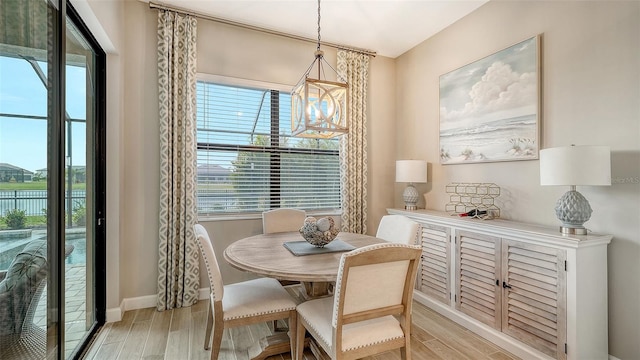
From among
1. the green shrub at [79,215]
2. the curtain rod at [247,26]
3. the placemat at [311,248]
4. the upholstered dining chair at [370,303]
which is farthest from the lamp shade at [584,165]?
the green shrub at [79,215]

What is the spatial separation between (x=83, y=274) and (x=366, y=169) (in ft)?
9.90

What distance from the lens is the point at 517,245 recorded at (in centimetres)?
221

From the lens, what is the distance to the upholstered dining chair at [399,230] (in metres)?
2.35

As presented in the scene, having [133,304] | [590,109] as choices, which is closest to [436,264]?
[590,109]

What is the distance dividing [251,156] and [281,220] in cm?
88

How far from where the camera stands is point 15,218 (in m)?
1.29

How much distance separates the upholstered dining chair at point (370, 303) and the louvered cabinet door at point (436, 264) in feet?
4.43

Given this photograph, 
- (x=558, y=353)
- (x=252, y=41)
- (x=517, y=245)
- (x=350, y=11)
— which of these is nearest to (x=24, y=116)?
(x=252, y=41)

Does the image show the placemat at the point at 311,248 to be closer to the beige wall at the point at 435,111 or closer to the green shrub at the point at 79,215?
→ the beige wall at the point at 435,111

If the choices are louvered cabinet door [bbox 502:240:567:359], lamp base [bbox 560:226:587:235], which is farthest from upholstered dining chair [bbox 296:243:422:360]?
lamp base [bbox 560:226:587:235]

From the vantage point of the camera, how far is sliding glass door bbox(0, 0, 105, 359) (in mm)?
1244

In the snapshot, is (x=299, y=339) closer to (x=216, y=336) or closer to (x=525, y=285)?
(x=216, y=336)

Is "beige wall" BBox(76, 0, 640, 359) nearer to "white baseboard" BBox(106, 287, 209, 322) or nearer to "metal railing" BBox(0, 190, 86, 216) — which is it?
"white baseboard" BBox(106, 287, 209, 322)

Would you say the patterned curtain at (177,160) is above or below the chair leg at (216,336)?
above
